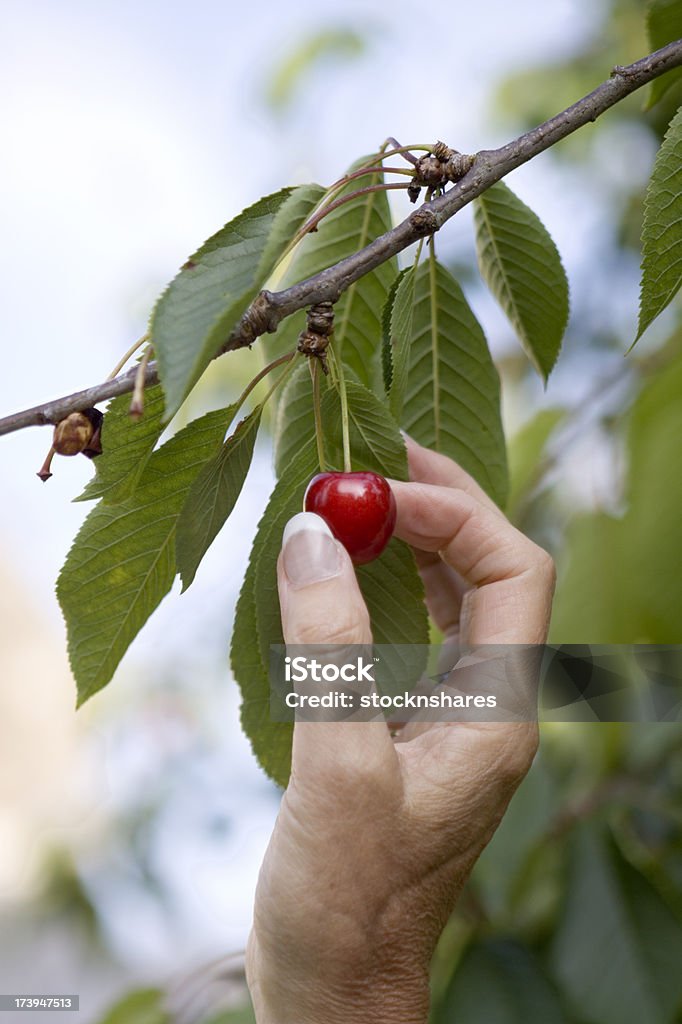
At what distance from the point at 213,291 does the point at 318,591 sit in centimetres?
25

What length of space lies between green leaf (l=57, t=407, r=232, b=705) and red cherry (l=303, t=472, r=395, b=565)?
4.0 inches

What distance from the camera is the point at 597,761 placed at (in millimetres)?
1565

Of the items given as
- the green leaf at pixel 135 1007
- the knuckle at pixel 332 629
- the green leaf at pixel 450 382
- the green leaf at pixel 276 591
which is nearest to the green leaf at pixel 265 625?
the green leaf at pixel 276 591

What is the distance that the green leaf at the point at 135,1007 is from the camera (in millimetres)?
1457

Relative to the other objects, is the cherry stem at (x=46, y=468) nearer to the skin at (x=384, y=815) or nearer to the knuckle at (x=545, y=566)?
the skin at (x=384, y=815)

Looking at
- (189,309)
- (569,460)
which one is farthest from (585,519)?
(189,309)

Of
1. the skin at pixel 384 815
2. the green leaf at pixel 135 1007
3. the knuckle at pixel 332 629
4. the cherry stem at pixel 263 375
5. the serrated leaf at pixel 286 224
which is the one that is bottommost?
the green leaf at pixel 135 1007

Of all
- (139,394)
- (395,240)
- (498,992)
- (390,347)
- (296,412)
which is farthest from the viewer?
(498,992)

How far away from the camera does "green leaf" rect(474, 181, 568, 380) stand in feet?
3.11

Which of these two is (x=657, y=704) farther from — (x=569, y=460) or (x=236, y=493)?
(x=236, y=493)

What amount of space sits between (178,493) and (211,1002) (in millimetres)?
873

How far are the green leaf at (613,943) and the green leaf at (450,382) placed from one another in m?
0.72

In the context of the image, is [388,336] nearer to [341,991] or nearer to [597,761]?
[341,991]
